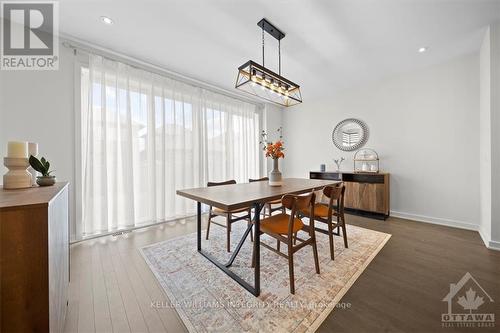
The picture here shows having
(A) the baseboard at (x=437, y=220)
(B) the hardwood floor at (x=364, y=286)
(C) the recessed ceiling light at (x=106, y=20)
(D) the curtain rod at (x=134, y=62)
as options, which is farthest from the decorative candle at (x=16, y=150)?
(A) the baseboard at (x=437, y=220)

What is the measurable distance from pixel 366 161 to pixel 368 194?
32.3 inches

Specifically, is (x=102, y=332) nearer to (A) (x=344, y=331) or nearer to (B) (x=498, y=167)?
(A) (x=344, y=331)

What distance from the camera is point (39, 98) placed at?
2.37 m

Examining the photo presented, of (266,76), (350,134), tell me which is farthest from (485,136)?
(266,76)

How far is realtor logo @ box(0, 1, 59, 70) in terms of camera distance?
205cm

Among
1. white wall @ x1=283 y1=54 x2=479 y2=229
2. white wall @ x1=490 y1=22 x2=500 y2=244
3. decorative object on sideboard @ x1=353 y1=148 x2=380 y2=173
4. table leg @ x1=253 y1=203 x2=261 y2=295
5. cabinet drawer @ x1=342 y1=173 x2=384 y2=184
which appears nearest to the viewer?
table leg @ x1=253 y1=203 x2=261 y2=295

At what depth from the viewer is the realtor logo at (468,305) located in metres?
1.34

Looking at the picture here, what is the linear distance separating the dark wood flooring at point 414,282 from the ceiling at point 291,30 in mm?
2781

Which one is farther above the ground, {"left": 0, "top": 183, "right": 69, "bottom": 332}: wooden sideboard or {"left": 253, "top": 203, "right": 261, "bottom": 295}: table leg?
{"left": 0, "top": 183, "right": 69, "bottom": 332}: wooden sideboard

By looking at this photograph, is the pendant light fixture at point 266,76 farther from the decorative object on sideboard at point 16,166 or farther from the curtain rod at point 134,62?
the decorative object on sideboard at point 16,166

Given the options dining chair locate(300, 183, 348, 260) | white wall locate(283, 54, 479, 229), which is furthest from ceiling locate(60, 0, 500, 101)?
dining chair locate(300, 183, 348, 260)

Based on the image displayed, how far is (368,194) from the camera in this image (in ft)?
11.9

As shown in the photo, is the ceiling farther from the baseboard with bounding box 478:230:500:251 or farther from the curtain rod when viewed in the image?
the baseboard with bounding box 478:230:500:251

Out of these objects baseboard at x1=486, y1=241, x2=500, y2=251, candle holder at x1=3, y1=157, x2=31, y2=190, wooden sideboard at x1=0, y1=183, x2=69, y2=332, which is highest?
candle holder at x1=3, y1=157, x2=31, y2=190
